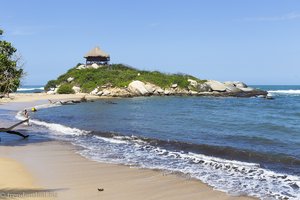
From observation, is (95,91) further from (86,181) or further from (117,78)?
(86,181)

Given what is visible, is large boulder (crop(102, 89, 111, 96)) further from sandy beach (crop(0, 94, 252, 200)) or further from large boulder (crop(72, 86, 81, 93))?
sandy beach (crop(0, 94, 252, 200))

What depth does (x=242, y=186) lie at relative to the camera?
1313 centimetres

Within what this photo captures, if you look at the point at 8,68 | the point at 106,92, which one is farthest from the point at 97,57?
the point at 8,68

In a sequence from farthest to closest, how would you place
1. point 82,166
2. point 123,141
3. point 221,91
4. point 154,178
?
point 221,91 < point 123,141 < point 82,166 < point 154,178

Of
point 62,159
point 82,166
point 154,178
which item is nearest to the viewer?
point 154,178

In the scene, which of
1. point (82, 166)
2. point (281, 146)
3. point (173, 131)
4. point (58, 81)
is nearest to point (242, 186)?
point (82, 166)

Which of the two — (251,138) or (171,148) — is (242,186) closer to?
(171,148)

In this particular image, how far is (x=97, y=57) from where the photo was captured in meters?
93.1

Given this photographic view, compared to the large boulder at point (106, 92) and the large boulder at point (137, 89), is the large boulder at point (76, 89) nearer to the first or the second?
the large boulder at point (106, 92)

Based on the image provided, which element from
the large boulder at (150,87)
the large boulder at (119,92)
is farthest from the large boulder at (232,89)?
the large boulder at (119,92)

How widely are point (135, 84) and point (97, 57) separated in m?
19.3

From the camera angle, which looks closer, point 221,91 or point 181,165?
point 181,165

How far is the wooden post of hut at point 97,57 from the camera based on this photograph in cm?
9181

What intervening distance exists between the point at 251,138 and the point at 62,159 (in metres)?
12.4
